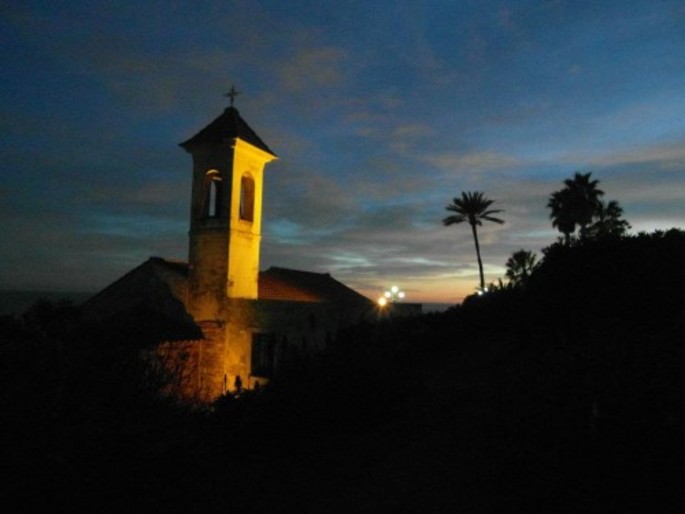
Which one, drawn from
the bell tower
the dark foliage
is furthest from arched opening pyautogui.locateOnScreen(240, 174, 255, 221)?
the dark foliage

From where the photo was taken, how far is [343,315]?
19.7 m

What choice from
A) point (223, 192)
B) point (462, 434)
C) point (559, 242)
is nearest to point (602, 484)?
point (462, 434)

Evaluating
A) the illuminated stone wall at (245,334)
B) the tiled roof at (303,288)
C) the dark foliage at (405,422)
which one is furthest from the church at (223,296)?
the dark foliage at (405,422)

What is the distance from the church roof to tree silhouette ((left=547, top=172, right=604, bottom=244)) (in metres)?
27.4

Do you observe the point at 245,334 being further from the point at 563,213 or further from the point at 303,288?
the point at 563,213

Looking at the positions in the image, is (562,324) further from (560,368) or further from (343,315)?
(343,315)

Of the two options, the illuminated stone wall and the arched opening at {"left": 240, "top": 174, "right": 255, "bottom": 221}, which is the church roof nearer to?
the arched opening at {"left": 240, "top": 174, "right": 255, "bottom": 221}

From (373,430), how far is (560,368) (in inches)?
111

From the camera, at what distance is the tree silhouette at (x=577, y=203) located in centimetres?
3844

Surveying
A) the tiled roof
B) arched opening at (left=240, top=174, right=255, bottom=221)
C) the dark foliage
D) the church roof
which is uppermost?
the church roof

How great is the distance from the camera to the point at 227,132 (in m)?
19.8

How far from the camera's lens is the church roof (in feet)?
64.6

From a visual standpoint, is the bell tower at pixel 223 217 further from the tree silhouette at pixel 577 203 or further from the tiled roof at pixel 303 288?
the tree silhouette at pixel 577 203

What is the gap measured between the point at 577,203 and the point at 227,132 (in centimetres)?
3004
